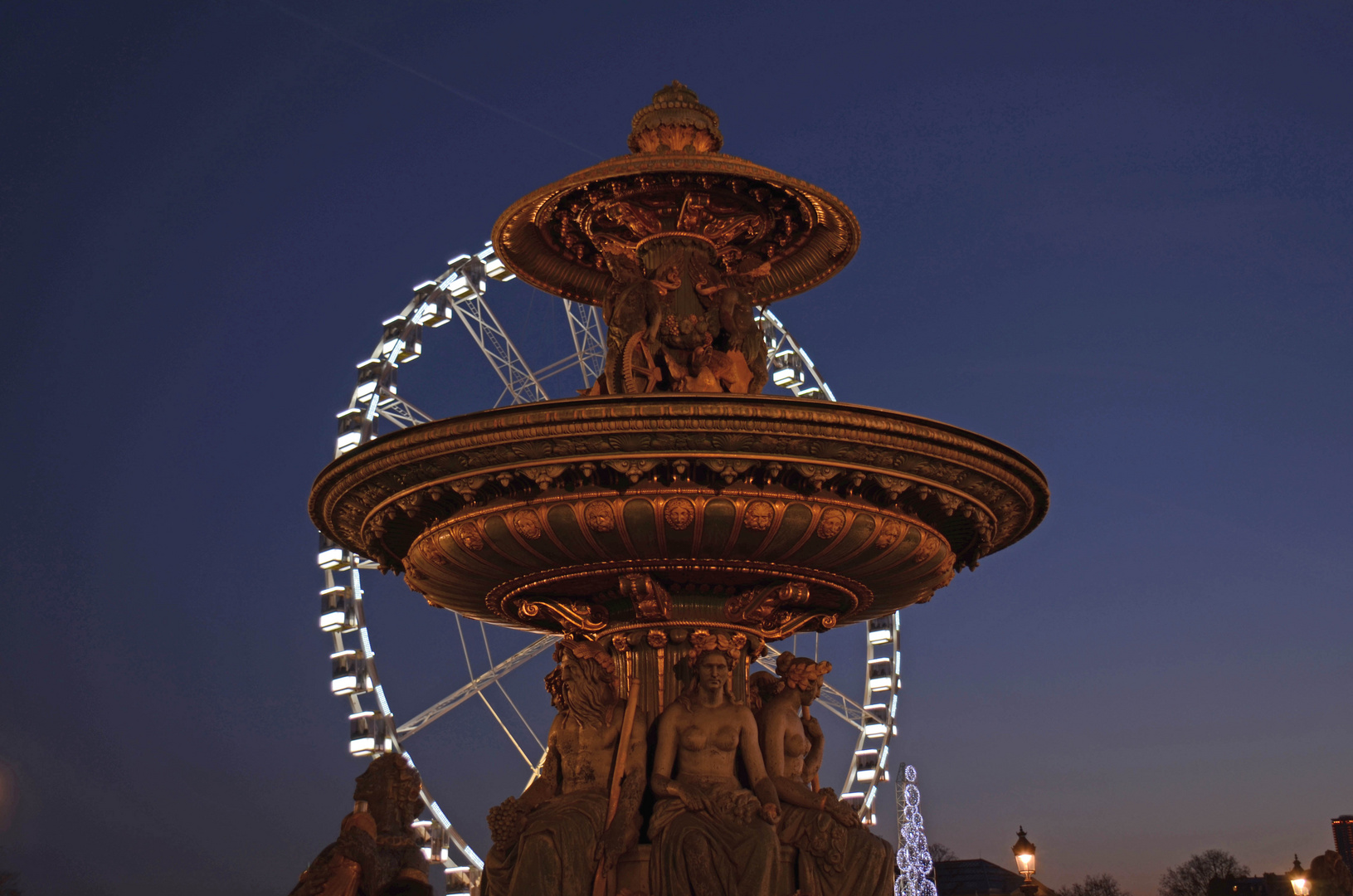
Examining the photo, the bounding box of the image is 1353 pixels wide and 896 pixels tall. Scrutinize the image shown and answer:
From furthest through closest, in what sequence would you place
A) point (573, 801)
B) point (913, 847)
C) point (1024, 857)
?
point (913, 847) < point (1024, 857) < point (573, 801)

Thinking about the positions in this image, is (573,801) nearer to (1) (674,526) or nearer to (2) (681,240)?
(1) (674,526)

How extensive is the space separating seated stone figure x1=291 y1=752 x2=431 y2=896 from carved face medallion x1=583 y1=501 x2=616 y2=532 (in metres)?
1.99

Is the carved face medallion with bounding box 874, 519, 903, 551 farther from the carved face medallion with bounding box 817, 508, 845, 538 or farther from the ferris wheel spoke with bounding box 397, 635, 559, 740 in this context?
the ferris wheel spoke with bounding box 397, 635, 559, 740

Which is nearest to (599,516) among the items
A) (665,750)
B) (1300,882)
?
(665,750)

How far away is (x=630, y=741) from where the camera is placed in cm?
832

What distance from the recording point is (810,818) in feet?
25.8

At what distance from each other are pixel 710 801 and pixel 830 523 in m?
1.69

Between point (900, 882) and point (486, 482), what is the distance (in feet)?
61.3

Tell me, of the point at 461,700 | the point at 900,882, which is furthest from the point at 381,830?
the point at 900,882

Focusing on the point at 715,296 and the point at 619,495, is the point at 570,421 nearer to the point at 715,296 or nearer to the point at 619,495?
the point at 619,495

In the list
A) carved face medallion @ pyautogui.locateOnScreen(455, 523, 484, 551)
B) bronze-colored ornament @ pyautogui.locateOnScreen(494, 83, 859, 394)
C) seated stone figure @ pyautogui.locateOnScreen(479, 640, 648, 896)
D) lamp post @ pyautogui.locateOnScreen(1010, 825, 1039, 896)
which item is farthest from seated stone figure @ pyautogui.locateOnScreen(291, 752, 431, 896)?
lamp post @ pyautogui.locateOnScreen(1010, 825, 1039, 896)

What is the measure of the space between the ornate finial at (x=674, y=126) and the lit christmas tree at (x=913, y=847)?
672 inches

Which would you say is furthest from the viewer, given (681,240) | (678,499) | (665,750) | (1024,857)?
(1024,857)

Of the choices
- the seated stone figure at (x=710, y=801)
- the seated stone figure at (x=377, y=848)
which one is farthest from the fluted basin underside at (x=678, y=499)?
the seated stone figure at (x=377, y=848)
